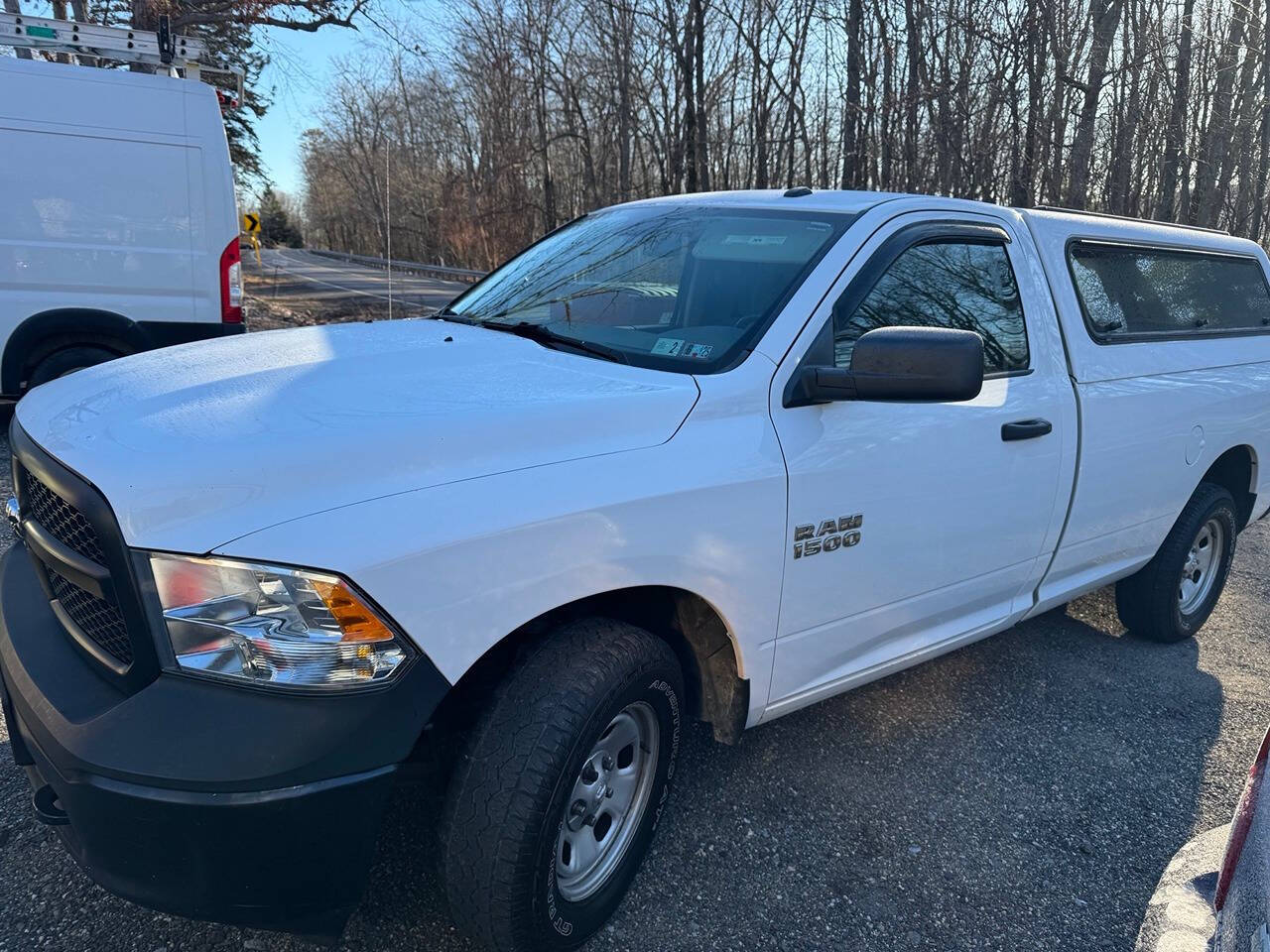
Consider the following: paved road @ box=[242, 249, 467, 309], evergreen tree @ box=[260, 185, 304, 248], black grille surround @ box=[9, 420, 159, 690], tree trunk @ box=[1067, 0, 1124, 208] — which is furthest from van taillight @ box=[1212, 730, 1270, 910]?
evergreen tree @ box=[260, 185, 304, 248]

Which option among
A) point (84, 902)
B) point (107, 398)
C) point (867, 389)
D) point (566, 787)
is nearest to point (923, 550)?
point (867, 389)

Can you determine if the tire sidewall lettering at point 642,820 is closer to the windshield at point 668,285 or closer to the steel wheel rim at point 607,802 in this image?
the steel wheel rim at point 607,802

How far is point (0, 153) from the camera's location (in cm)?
596

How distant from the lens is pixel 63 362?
6.37 metres

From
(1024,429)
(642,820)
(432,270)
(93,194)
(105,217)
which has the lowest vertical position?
(642,820)

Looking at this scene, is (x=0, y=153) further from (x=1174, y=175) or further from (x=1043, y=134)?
(x=1174, y=175)

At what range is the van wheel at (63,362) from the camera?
6.34 meters

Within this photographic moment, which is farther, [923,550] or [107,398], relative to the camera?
[923,550]

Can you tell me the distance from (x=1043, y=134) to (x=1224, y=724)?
10.9 metres

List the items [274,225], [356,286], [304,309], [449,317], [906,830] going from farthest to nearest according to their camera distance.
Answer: [274,225] < [356,286] < [304,309] < [449,317] < [906,830]

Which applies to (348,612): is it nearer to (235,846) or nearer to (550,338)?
(235,846)

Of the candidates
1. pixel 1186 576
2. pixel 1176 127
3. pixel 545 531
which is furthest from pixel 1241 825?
pixel 1176 127

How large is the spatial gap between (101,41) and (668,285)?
6.88 metres

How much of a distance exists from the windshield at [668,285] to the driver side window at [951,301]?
21cm
